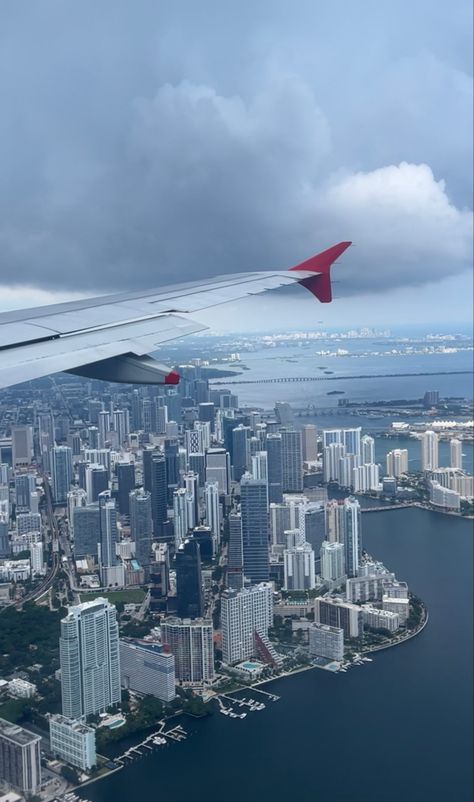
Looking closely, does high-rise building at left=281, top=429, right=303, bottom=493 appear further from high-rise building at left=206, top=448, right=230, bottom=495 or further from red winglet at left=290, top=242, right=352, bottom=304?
red winglet at left=290, top=242, right=352, bottom=304

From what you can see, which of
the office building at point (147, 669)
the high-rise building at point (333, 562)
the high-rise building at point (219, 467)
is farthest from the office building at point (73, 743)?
the high-rise building at point (333, 562)

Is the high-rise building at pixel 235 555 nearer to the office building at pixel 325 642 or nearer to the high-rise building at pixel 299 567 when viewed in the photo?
the high-rise building at pixel 299 567

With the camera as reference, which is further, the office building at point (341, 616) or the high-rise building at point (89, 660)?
the office building at point (341, 616)

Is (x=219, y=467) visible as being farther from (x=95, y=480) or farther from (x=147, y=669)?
(x=147, y=669)

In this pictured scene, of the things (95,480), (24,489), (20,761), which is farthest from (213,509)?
(20,761)

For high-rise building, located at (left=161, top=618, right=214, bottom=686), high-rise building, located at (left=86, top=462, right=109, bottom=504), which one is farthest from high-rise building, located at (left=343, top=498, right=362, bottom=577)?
high-rise building, located at (left=86, top=462, right=109, bottom=504)

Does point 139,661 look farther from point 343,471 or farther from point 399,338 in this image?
point 399,338
